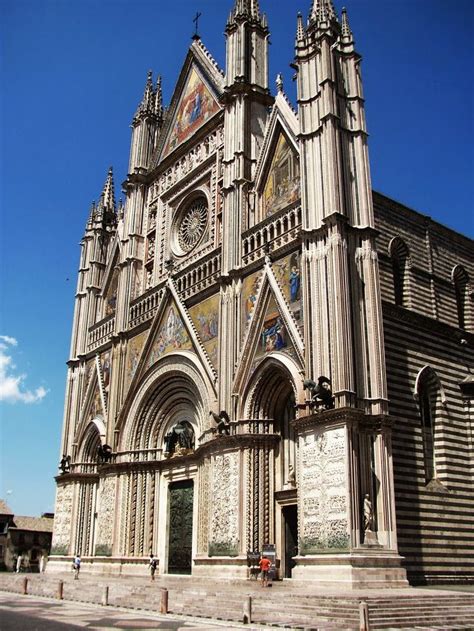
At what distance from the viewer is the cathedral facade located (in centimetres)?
2077


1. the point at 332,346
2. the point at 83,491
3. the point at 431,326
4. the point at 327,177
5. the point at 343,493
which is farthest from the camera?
the point at 83,491

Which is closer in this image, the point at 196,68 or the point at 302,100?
the point at 302,100

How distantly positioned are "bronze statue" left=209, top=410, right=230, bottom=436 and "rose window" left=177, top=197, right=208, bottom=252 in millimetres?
10200

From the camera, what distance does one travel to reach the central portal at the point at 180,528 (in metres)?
28.0

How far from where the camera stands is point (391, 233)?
26422mm

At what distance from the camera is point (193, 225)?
3369 centimetres

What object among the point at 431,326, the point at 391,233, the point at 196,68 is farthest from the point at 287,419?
the point at 196,68

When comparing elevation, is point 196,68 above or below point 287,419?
above

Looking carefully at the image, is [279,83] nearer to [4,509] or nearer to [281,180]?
[281,180]

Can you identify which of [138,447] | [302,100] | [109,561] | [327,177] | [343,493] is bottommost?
[109,561]

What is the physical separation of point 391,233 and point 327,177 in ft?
14.2

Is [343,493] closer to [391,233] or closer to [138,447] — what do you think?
[391,233]

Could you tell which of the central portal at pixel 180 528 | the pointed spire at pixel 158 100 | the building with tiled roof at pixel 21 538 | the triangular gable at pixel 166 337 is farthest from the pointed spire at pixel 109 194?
the building with tiled roof at pixel 21 538

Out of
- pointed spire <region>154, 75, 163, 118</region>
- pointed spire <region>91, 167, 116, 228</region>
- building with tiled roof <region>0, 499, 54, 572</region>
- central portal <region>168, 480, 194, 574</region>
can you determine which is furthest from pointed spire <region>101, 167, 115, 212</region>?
building with tiled roof <region>0, 499, 54, 572</region>
